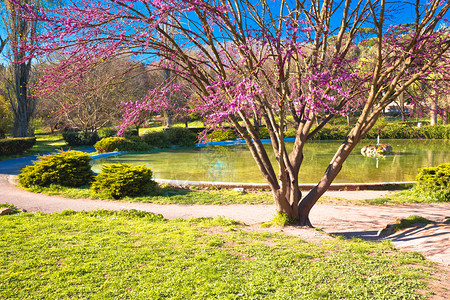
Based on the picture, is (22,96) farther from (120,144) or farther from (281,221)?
(281,221)

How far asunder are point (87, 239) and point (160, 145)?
19.5 meters

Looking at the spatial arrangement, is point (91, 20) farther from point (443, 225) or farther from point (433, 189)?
point (433, 189)

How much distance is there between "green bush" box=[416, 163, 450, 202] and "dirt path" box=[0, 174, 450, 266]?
53 centimetres

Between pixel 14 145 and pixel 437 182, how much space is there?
19.3 metres

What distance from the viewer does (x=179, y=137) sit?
84.8ft

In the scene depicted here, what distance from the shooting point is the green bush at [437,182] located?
830cm

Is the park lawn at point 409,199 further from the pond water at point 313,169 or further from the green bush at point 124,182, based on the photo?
the green bush at point 124,182

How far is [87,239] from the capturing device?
16.2ft

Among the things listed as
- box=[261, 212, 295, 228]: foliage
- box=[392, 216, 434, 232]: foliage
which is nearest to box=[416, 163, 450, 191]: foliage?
box=[392, 216, 434, 232]: foliage

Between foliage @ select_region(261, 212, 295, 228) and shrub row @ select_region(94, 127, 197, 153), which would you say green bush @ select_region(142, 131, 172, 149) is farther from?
foliage @ select_region(261, 212, 295, 228)

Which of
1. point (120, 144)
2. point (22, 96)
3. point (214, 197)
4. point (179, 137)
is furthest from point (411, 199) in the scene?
point (22, 96)

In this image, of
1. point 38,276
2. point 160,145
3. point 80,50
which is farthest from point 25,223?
point 160,145

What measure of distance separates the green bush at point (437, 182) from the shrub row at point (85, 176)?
6.97m

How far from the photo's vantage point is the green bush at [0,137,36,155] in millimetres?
17828
